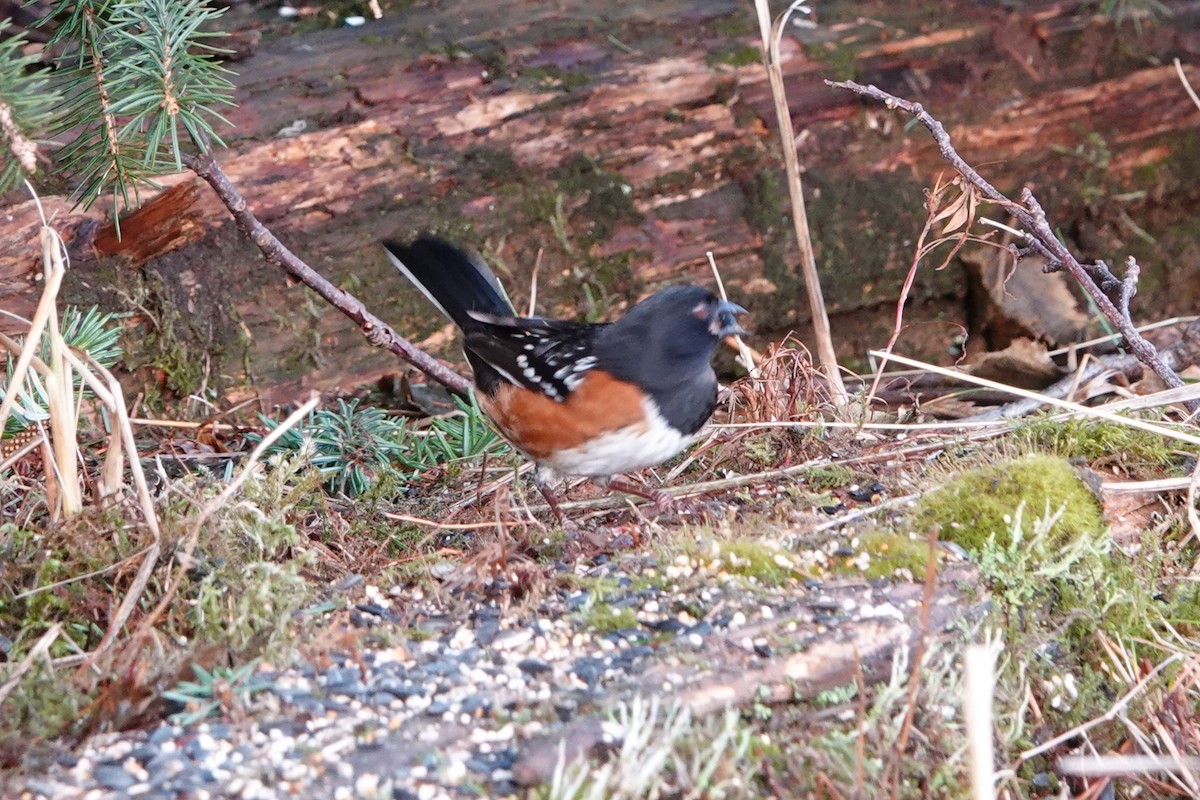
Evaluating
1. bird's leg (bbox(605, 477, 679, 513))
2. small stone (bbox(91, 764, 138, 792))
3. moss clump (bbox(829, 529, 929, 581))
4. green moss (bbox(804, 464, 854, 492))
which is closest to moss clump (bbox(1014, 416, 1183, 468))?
green moss (bbox(804, 464, 854, 492))

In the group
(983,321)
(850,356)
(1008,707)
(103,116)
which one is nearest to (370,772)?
(1008,707)

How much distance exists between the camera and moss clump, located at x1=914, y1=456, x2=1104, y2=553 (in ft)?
7.90

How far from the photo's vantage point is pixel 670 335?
292 cm

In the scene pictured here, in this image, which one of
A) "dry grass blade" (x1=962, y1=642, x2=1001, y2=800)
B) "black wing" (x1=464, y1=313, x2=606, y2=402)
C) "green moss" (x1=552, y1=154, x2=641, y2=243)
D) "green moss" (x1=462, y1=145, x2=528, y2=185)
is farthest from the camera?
"green moss" (x1=552, y1=154, x2=641, y2=243)

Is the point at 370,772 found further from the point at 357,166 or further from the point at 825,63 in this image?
the point at 825,63

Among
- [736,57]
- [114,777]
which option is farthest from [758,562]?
[736,57]

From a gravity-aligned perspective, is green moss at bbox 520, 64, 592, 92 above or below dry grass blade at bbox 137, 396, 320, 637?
above

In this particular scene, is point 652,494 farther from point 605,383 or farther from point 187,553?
point 187,553

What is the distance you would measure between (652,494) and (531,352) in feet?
1.68

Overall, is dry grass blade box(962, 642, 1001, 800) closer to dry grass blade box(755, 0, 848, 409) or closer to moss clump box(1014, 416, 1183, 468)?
moss clump box(1014, 416, 1183, 468)

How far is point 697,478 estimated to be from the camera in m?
3.02

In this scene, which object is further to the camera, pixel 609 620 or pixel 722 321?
pixel 722 321

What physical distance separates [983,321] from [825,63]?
1119 mm

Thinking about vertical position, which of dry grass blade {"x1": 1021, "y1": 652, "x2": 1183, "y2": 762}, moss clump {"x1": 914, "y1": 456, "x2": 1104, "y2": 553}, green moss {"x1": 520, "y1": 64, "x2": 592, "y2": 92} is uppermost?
green moss {"x1": 520, "y1": 64, "x2": 592, "y2": 92}
